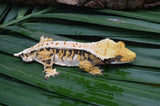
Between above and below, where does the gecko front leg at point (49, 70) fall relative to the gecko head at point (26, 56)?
below

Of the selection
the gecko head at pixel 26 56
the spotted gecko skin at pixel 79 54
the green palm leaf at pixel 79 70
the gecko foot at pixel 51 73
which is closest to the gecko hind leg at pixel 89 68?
the spotted gecko skin at pixel 79 54

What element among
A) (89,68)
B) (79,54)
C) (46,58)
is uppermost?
(79,54)

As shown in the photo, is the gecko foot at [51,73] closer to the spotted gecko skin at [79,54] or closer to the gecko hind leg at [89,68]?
the spotted gecko skin at [79,54]

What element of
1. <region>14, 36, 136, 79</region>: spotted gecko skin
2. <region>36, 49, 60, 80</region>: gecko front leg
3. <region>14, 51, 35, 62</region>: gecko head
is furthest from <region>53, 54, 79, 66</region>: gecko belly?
<region>14, 51, 35, 62</region>: gecko head

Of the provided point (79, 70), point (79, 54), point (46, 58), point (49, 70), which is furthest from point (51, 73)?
point (79, 54)

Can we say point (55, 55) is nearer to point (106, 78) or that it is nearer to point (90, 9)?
point (106, 78)

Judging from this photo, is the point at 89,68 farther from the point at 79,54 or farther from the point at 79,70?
the point at 79,54

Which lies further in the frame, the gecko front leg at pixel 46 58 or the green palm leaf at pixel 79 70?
the gecko front leg at pixel 46 58

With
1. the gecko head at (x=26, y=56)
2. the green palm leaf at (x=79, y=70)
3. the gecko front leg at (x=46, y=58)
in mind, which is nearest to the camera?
the green palm leaf at (x=79, y=70)
